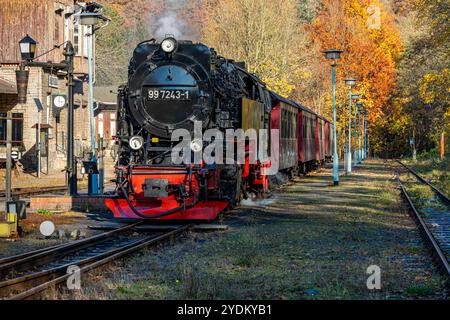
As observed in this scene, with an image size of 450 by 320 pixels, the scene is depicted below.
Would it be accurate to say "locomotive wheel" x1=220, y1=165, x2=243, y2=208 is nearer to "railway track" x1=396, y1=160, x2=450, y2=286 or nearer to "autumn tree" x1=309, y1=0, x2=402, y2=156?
"railway track" x1=396, y1=160, x2=450, y2=286

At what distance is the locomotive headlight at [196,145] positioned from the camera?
1434cm

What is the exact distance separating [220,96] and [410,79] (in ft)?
151

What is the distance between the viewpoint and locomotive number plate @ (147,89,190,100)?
1477 centimetres

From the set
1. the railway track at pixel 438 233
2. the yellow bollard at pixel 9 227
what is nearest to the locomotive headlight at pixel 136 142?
the yellow bollard at pixel 9 227

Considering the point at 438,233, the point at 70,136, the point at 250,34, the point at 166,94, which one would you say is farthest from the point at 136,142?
the point at 250,34

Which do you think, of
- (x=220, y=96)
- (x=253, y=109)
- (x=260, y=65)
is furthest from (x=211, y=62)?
(x=260, y=65)

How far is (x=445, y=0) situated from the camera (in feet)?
89.4

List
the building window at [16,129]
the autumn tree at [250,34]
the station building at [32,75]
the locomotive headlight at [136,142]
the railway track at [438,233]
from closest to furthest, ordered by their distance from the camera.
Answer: the railway track at [438,233], the locomotive headlight at [136,142], the building window at [16,129], the station building at [32,75], the autumn tree at [250,34]

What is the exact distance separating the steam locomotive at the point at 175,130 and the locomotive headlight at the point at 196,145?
20mm

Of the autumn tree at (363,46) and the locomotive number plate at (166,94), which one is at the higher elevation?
the autumn tree at (363,46)

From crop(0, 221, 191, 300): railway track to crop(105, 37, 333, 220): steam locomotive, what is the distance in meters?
0.75

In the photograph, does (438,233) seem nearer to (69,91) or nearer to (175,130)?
(175,130)

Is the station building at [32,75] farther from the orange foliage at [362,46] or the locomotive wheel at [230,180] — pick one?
the orange foliage at [362,46]
